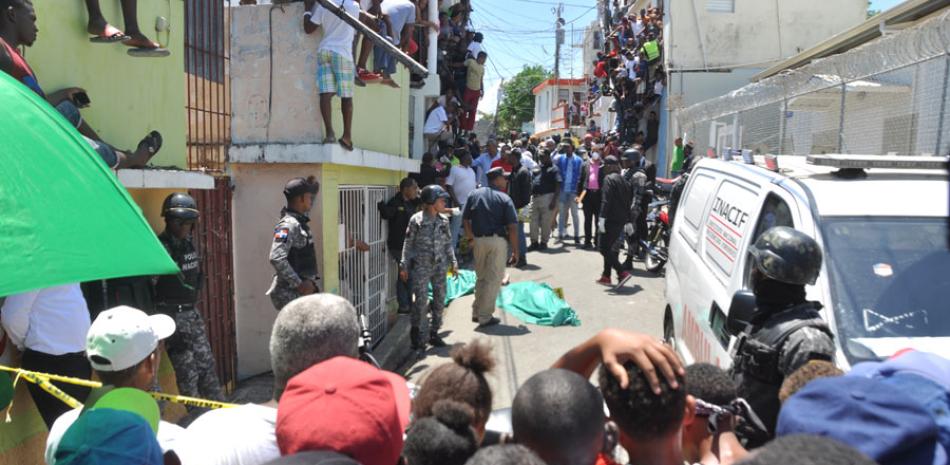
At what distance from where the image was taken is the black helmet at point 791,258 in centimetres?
286

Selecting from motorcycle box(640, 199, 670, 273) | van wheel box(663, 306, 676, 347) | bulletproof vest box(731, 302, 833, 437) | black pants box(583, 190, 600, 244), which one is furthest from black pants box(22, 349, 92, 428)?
black pants box(583, 190, 600, 244)

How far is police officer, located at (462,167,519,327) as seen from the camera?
27.1 feet

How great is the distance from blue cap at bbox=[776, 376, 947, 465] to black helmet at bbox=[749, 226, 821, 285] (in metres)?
1.43

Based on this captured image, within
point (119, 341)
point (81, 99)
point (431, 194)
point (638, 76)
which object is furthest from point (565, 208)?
point (119, 341)

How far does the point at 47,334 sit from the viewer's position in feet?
10.8

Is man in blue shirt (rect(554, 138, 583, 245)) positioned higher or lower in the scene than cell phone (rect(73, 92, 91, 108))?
lower

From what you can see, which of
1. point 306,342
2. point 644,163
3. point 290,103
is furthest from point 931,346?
point 644,163

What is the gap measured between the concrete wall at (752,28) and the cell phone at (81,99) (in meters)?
16.1

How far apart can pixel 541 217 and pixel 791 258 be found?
10103mm

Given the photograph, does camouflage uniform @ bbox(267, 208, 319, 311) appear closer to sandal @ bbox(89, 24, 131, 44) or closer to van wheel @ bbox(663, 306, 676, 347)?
sandal @ bbox(89, 24, 131, 44)

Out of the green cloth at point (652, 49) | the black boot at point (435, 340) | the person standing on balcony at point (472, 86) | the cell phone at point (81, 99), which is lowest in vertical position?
the black boot at point (435, 340)

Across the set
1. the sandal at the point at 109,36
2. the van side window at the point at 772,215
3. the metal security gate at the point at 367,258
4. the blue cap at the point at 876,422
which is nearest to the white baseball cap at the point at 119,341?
the sandal at the point at 109,36

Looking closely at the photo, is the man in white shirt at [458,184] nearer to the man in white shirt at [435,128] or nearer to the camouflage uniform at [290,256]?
the man in white shirt at [435,128]

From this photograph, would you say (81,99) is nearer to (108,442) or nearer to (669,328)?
(108,442)
